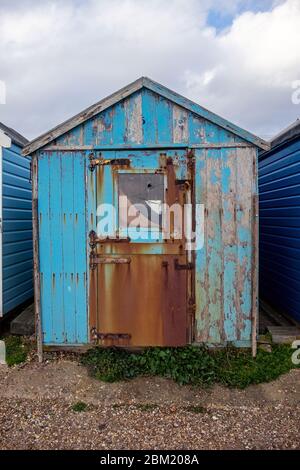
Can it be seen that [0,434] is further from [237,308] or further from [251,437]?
[237,308]

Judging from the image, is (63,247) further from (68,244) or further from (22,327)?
(22,327)

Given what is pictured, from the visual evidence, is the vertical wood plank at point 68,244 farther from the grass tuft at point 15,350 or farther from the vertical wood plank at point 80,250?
the grass tuft at point 15,350

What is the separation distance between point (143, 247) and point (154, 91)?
1976 millimetres

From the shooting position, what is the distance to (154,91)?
173 inches

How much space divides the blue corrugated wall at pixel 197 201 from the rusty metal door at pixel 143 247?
156 millimetres

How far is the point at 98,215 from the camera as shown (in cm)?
449

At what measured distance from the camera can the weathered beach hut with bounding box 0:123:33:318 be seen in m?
5.37

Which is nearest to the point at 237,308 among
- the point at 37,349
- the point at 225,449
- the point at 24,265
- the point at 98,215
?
the point at 225,449

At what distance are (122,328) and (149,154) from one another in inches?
89.0

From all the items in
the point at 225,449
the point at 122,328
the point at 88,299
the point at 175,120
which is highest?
the point at 175,120

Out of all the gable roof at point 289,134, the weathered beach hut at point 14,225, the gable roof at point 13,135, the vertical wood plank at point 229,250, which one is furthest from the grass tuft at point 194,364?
the gable roof at point 13,135

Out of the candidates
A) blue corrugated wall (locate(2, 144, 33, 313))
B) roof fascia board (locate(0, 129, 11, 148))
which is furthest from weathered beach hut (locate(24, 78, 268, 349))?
blue corrugated wall (locate(2, 144, 33, 313))

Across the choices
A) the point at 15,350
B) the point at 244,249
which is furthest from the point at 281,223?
the point at 15,350

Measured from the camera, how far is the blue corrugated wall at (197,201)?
445 cm
